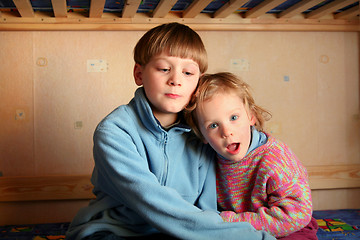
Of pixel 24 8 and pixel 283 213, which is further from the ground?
pixel 24 8

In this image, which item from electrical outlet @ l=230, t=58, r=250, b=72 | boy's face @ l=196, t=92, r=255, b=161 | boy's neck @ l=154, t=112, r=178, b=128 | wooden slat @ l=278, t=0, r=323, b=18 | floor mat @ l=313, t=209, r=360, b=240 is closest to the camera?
boy's face @ l=196, t=92, r=255, b=161

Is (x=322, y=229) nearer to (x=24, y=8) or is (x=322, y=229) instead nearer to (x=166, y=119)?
(x=166, y=119)

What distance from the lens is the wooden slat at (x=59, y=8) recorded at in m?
1.33

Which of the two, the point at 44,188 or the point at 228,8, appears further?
the point at 44,188

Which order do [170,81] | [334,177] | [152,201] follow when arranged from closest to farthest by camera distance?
[152,201]
[170,81]
[334,177]

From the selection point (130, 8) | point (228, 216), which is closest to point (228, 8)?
point (130, 8)

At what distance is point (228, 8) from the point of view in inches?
57.5

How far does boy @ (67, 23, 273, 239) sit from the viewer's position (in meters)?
0.94

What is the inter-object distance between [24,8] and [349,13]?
4.03 ft

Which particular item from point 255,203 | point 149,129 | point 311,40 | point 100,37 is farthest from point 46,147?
point 311,40

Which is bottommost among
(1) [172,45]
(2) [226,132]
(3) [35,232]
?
(3) [35,232]

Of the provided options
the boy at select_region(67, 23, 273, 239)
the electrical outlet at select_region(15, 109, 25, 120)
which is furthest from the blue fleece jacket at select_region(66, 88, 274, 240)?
the electrical outlet at select_region(15, 109, 25, 120)

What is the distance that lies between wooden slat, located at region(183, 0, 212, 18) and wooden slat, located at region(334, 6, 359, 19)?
0.60 meters

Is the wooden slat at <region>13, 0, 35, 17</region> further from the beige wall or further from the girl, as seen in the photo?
the girl
